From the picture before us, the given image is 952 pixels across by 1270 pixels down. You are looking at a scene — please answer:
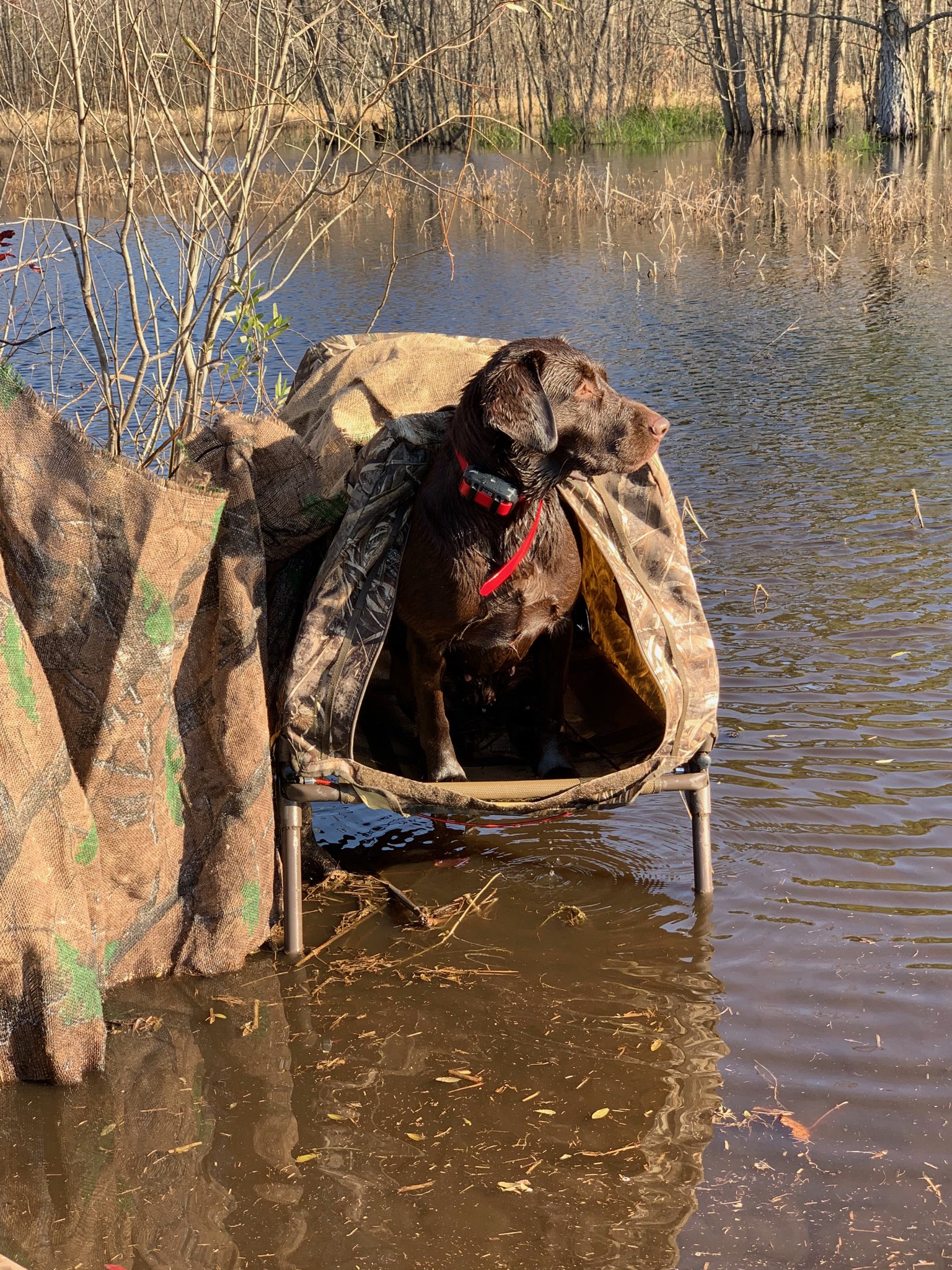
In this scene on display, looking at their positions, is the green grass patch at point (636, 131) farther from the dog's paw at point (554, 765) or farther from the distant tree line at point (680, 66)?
the dog's paw at point (554, 765)

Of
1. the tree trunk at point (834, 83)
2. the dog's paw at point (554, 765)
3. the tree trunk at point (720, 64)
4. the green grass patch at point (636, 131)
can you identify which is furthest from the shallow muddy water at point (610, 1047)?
the tree trunk at point (720, 64)

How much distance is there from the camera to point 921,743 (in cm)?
498

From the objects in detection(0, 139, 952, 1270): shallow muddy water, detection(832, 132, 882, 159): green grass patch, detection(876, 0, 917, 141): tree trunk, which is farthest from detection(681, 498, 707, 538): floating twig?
detection(876, 0, 917, 141): tree trunk

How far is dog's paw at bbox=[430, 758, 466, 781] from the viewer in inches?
171

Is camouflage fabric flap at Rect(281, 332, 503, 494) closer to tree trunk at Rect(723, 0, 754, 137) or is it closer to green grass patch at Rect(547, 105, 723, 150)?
green grass patch at Rect(547, 105, 723, 150)

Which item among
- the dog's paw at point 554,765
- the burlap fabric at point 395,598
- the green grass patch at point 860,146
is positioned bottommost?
the dog's paw at point 554,765

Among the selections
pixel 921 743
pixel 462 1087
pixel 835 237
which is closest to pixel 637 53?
pixel 835 237

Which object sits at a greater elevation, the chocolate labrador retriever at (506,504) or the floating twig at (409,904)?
Result: the chocolate labrador retriever at (506,504)

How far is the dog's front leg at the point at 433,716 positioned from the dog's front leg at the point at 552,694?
1.02 ft

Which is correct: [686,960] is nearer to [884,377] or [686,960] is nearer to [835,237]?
[884,377]

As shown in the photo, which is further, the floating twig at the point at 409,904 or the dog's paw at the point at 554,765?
the dog's paw at the point at 554,765

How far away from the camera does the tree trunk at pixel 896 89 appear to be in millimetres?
25328

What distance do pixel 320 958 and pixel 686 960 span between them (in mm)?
1098

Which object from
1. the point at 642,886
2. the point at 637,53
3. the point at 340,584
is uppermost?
the point at 637,53
